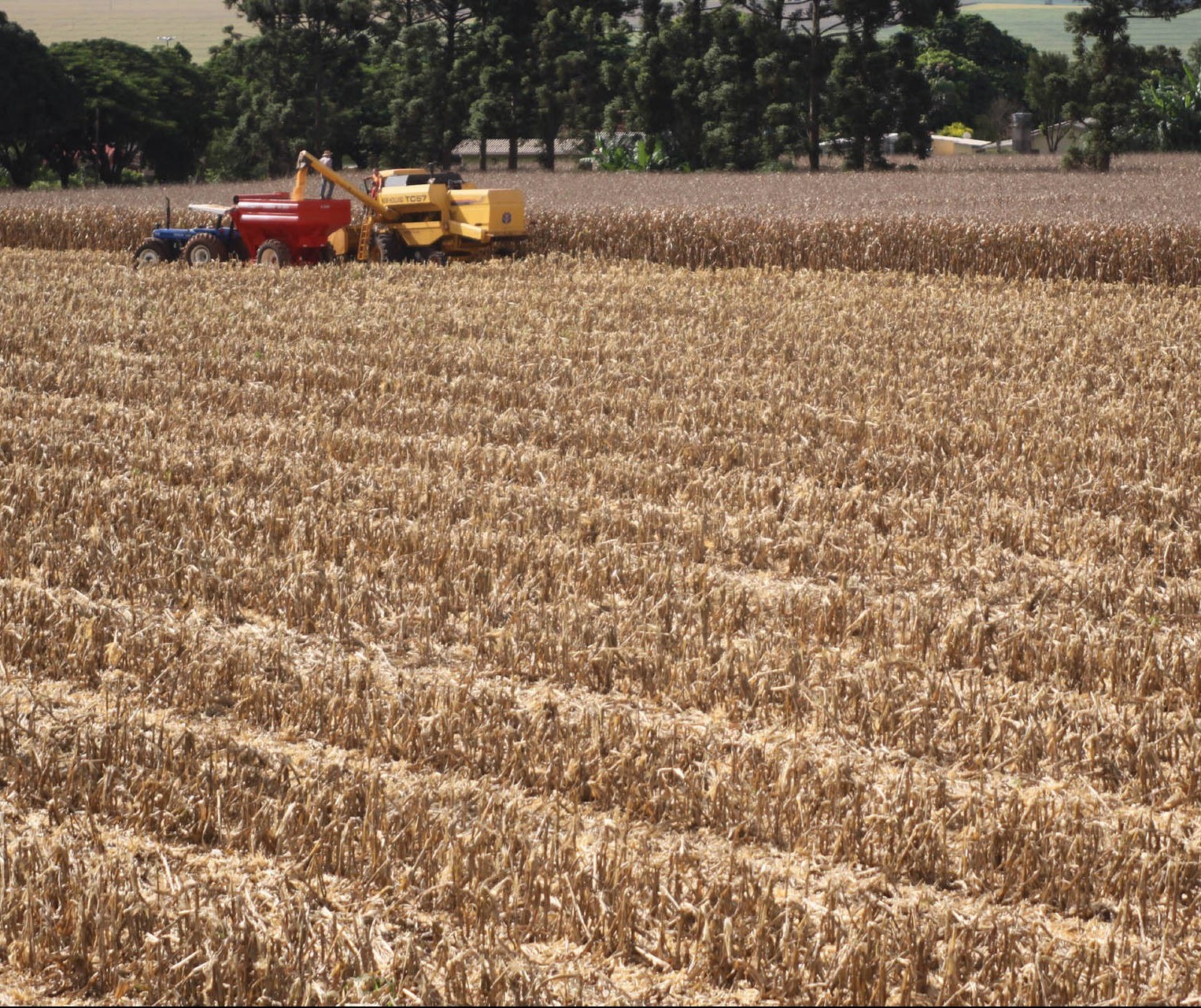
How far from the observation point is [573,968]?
3.36 meters

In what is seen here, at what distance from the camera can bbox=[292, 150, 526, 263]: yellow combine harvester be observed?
62.7ft

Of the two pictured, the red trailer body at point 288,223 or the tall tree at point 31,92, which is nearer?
the red trailer body at point 288,223

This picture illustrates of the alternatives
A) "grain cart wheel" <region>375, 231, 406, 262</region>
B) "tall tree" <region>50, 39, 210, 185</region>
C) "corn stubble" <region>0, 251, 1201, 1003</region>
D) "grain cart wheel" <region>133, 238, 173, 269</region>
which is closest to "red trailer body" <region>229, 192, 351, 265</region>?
"grain cart wheel" <region>375, 231, 406, 262</region>

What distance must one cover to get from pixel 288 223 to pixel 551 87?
1250 inches

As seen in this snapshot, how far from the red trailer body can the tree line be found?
24.2 meters

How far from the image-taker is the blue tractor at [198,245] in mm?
19094

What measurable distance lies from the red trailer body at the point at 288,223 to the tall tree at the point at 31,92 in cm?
3581

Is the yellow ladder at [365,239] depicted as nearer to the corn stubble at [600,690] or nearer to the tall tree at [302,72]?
the corn stubble at [600,690]

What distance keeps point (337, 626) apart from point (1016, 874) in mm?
2936

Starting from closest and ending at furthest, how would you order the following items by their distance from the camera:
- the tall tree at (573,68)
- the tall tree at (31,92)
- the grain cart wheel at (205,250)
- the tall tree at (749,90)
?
the grain cart wheel at (205,250) < the tall tree at (749,90) < the tall tree at (573,68) < the tall tree at (31,92)

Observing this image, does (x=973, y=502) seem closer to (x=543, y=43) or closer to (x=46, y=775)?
(x=46, y=775)

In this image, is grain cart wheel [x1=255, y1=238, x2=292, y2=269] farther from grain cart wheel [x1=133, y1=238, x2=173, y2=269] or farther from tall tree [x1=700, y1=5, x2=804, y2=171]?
tall tree [x1=700, y1=5, x2=804, y2=171]

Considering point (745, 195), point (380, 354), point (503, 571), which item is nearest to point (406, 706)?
point (503, 571)

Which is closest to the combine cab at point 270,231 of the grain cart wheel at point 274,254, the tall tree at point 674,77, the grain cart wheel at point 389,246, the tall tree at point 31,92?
the grain cart wheel at point 274,254
